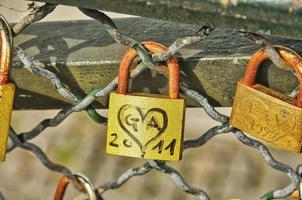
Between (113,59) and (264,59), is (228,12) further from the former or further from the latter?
(113,59)

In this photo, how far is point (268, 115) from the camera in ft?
3.24

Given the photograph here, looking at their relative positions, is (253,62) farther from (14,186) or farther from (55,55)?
(14,186)

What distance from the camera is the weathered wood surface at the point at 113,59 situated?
0.98m

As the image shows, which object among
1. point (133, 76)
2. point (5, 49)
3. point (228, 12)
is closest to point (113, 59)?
point (133, 76)

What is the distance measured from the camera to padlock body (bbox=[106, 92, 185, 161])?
104 centimetres

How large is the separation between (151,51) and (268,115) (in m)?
0.19

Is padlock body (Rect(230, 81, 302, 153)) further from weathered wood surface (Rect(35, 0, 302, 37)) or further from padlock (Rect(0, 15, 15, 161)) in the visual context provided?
padlock (Rect(0, 15, 15, 161))

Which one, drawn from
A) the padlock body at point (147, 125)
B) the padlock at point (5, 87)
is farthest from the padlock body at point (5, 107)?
the padlock body at point (147, 125)

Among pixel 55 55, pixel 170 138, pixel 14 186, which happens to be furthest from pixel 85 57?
pixel 14 186

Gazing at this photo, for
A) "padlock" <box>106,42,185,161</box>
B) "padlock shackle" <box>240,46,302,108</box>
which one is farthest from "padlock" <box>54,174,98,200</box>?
"padlock shackle" <box>240,46,302,108</box>

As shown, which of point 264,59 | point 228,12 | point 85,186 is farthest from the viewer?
point 85,186

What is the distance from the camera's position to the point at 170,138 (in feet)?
3.47

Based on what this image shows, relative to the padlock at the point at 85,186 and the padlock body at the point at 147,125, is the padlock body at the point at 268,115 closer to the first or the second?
the padlock body at the point at 147,125

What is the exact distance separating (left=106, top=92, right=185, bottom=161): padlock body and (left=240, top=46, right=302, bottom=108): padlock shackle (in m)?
0.11
